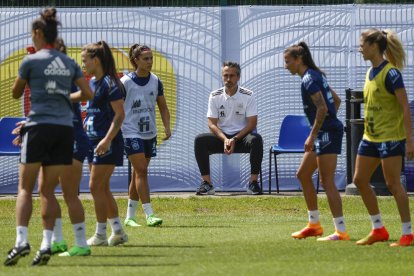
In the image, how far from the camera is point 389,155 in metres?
11.3

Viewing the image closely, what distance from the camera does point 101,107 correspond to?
11.6 metres

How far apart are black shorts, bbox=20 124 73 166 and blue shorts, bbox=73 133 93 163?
975 mm

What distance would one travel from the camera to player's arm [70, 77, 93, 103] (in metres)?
10.3

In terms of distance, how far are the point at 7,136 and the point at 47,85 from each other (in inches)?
377

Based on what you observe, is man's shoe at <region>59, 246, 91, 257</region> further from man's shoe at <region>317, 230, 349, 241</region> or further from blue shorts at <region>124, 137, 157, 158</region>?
blue shorts at <region>124, 137, 157, 158</region>

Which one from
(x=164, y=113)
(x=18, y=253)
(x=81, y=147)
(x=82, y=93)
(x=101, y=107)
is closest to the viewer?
(x=18, y=253)

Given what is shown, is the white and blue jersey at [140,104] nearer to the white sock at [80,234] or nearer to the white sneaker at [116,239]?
the white sneaker at [116,239]

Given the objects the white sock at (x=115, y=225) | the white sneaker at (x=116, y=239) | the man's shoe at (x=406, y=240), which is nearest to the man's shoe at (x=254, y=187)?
the white sock at (x=115, y=225)

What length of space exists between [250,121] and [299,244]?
6.73 metres

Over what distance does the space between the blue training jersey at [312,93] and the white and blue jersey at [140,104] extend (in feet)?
9.78

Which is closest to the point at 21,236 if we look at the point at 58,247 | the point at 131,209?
the point at 58,247

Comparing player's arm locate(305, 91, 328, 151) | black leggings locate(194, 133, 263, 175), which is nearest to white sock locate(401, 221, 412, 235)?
player's arm locate(305, 91, 328, 151)

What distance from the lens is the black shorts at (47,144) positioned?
10016 mm

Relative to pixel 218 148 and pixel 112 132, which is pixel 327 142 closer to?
pixel 112 132
